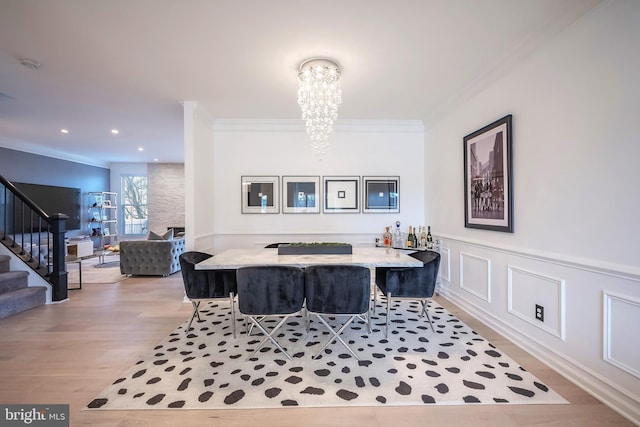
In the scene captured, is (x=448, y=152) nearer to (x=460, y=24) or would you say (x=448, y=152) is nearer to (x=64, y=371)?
(x=460, y=24)

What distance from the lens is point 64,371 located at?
7.08ft

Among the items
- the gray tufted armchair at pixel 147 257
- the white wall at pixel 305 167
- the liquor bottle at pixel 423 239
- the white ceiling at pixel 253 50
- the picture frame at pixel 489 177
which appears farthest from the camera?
the gray tufted armchair at pixel 147 257

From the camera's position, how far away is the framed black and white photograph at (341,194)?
4.63 m

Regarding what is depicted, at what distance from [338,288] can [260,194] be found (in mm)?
2790

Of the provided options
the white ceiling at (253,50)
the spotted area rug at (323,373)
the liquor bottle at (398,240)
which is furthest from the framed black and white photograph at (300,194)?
the spotted area rug at (323,373)

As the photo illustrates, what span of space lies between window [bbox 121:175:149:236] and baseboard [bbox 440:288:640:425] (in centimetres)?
1008

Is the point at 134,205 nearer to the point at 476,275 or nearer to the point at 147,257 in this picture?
the point at 147,257

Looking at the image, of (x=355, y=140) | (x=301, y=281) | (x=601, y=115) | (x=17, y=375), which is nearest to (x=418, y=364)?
(x=301, y=281)

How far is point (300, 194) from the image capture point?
4629 mm

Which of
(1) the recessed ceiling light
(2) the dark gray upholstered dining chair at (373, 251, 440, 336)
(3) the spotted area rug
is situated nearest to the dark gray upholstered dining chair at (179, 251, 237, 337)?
(3) the spotted area rug

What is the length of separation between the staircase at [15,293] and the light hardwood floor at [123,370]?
15 cm

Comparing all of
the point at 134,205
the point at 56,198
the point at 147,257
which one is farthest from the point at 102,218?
the point at 147,257

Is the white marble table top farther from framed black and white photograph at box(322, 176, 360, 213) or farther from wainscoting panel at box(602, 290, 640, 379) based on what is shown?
framed black and white photograph at box(322, 176, 360, 213)

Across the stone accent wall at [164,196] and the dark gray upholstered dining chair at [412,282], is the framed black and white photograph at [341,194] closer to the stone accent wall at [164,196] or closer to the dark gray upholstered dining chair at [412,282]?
the dark gray upholstered dining chair at [412,282]
